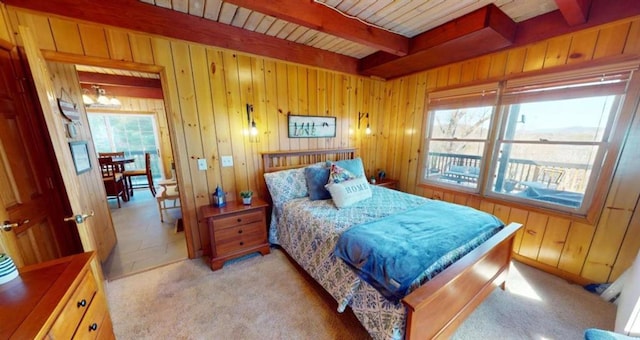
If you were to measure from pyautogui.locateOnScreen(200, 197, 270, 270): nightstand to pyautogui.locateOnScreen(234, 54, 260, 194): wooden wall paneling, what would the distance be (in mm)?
295

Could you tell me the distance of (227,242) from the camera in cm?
227

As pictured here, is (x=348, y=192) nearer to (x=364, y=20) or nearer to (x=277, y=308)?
(x=277, y=308)

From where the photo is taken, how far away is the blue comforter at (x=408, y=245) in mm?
1254

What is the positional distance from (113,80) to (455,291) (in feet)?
18.6

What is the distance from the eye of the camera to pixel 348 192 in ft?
7.65

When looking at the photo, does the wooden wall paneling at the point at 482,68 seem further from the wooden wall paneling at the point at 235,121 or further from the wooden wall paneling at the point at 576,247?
the wooden wall paneling at the point at 235,121

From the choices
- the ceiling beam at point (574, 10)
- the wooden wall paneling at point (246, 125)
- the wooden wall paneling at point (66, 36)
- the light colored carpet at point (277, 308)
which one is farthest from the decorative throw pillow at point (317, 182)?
the ceiling beam at point (574, 10)

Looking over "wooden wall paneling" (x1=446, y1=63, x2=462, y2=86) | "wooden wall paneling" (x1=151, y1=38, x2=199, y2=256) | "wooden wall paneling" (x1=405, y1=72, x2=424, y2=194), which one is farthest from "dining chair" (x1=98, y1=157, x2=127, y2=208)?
"wooden wall paneling" (x1=446, y1=63, x2=462, y2=86)

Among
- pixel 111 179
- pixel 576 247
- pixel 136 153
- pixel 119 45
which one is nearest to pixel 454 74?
pixel 576 247

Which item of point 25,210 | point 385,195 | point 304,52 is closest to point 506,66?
point 385,195

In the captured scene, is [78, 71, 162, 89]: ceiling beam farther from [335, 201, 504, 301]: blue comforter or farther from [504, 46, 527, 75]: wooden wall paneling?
[504, 46, 527, 75]: wooden wall paneling

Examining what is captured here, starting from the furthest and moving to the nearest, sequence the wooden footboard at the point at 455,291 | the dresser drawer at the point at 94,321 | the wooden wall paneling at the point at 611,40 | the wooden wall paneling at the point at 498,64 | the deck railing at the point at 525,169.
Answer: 1. the wooden wall paneling at the point at 498,64
2. the deck railing at the point at 525,169
3. the wooden wall paneling at the point at 611,40
4. the wooden footboard at the point at 455,291
5. the dresser drawer at the point at 94,321

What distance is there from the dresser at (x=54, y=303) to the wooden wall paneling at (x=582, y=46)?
3774mm

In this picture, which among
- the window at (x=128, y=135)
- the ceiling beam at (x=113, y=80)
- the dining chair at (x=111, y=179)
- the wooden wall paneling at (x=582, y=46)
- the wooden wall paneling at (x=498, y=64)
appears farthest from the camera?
the window at (x=128, y=135)
